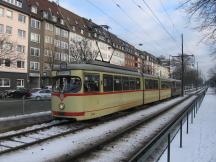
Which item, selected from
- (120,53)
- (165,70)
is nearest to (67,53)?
(120,53)

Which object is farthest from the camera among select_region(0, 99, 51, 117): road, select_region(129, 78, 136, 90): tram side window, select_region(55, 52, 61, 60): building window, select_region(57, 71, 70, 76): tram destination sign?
select_region(55, 52, 61, 60): building window

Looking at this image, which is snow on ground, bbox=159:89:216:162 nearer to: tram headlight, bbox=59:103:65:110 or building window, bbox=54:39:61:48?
tram headlight, bbox=59:103:65:110

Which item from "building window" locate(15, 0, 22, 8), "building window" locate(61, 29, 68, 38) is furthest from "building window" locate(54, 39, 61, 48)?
"building window" locate(15, 0, 22, 8)

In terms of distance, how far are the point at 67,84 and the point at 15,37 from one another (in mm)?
44765

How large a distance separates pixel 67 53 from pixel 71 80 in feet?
191

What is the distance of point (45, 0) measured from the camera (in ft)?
239

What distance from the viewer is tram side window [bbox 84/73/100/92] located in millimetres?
14630

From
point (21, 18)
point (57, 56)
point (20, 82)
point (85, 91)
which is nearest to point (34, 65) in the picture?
point (20, 82)

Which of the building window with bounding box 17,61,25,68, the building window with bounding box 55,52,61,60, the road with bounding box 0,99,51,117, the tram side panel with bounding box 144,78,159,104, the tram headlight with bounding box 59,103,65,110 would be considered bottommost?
the road with bounding box 0,99,51,117

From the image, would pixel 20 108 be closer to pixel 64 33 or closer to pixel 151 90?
pixel 151 90

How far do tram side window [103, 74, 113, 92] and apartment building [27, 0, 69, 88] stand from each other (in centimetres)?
4259

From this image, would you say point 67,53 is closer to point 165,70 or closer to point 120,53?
point 120,53

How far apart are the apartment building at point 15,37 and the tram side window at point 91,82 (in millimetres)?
39219

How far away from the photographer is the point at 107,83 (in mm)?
16453
